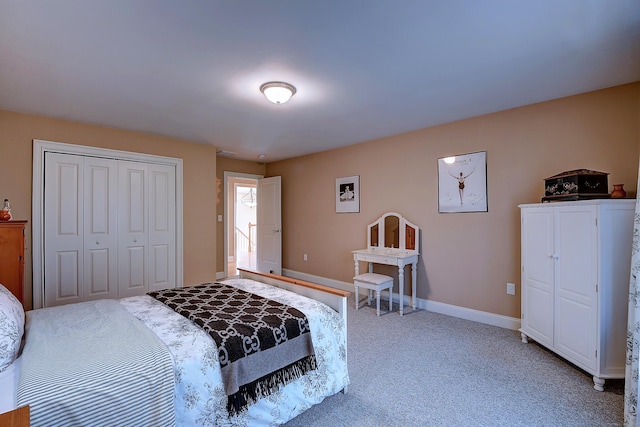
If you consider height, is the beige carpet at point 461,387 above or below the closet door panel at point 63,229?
below

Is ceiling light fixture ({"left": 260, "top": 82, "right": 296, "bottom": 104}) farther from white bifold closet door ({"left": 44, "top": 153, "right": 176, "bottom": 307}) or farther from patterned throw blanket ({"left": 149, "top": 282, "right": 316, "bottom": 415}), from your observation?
white bifold closet door ({"left": 44, "top": 153, "right": 176, "bottom": 307})

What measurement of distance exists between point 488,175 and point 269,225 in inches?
159

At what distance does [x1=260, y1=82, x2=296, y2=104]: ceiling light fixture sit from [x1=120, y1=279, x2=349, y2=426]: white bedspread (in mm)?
1647

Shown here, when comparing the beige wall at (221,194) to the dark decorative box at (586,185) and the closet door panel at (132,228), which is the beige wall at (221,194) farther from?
the dark decorative box at (586,185)

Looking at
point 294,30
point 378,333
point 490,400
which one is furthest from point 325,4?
point 378,333

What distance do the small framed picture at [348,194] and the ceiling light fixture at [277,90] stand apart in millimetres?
2288

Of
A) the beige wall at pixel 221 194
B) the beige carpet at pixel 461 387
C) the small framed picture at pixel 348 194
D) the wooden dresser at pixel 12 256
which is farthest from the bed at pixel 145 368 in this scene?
the beige wall at pixel 221 194

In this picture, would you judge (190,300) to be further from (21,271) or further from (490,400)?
(490,400)

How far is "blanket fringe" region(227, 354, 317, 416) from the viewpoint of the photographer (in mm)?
1509

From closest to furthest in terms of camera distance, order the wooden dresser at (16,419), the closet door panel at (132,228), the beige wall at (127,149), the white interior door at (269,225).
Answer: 1. the wooden dresser at (16,419)
2. the beige wall at (127,149)
3. the closet door panel at (132,228)
4. the white interior door at (269,225)

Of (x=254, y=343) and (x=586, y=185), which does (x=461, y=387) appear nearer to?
(x=254, y=343)

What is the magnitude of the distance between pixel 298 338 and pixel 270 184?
443 centimetres

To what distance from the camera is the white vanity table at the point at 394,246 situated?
146 inches

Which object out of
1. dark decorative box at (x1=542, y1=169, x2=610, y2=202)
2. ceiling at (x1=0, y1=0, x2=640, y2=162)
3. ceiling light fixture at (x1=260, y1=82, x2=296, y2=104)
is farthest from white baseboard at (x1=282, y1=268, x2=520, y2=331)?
ceiling light fixture at (x1=260, y1=82, x2=296, y2=104)
